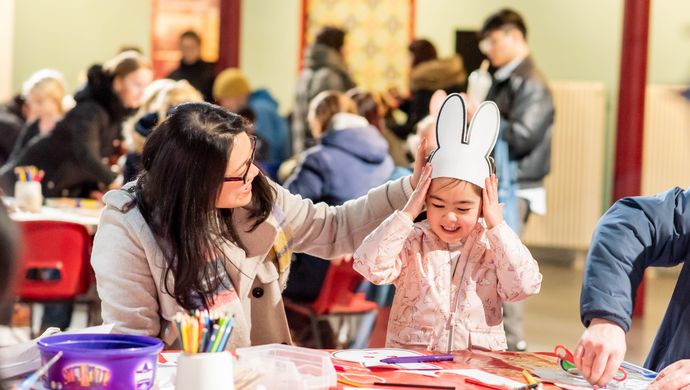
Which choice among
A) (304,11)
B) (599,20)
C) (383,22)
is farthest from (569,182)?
(304,11)

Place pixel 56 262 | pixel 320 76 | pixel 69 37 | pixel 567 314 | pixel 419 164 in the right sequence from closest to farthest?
1. pixel 419 164
2. pixel 56 262
3. pixel 567 314
4. pixel 320 76
5. pixel 69 37

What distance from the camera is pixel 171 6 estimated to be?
10.5 meters

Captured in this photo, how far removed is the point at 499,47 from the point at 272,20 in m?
4.82

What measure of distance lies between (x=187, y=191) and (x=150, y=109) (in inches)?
121

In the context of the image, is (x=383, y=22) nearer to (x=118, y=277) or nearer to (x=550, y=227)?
(x=550, y=227)

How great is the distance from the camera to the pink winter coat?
2607 mm

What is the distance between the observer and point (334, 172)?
5.05m

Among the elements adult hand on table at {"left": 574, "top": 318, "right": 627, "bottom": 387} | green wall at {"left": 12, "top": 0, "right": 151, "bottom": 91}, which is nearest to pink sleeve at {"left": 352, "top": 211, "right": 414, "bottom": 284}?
adult hand on table at {"left": 574, "top": 318, "right": 627, "bottom": 387}

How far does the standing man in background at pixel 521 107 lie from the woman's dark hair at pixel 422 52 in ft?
5.08

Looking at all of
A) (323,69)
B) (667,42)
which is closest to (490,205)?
(323,69)

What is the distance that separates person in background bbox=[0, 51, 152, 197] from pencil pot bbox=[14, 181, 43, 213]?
70 centimetres

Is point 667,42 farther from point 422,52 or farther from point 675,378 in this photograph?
point 675,378

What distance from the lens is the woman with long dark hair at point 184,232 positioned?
247 cm

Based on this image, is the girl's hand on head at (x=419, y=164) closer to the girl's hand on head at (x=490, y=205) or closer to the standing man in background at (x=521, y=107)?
the girl's hand on head at (x=490, y=205)
